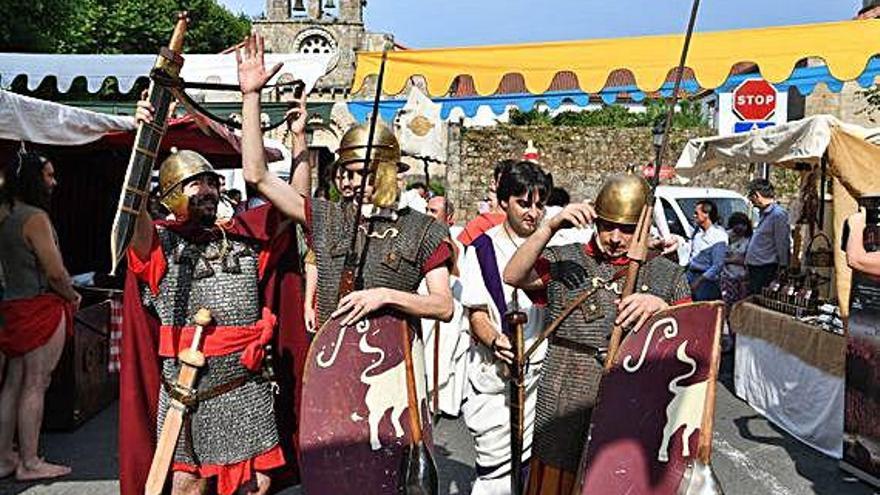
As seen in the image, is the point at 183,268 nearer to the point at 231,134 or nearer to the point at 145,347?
the point at 145,347

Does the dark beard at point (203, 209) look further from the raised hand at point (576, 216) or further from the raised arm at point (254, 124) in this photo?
the raised hand at point (576, 216)

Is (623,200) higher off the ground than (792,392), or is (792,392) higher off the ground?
(623,200)

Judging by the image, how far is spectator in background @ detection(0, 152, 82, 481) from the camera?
18.6 feet

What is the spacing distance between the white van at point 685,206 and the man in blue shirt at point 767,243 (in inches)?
128

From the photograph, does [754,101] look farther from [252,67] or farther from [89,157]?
[252,67]

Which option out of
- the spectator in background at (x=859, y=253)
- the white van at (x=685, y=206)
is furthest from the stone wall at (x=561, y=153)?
the spectator in background at (x=859, y=253)

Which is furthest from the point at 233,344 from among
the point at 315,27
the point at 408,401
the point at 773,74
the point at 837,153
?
the point at 315,27

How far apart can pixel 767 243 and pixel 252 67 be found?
23.5 feet

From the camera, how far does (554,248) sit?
12.1ft

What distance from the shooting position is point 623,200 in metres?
3.40

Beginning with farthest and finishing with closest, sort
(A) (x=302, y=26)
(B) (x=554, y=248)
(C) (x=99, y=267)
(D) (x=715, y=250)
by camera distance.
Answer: (A) (x=302, y=26) → (D) (x=715, y=250) → (C) (x=99, y=267) → (B) (x=554, y=248)

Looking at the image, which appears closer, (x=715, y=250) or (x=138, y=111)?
(x=138, y=111)

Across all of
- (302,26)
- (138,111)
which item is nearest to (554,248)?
(138,111)

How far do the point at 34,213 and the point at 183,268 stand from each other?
7.76 feet
